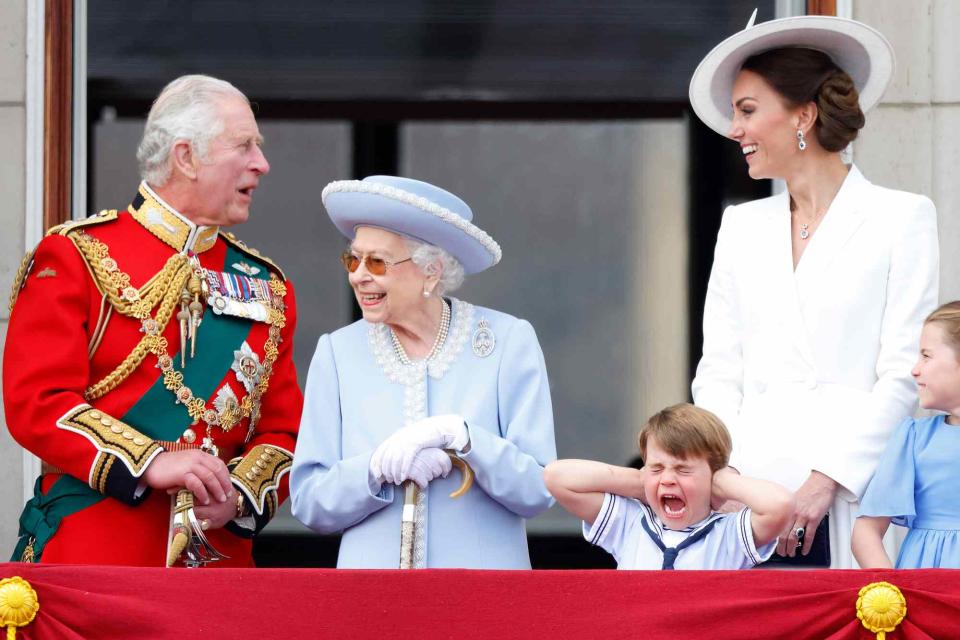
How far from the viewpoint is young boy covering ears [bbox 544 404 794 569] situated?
3205mm

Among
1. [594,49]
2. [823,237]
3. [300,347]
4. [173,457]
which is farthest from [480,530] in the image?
[300,347]

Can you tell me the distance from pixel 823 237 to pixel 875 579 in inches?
37.4

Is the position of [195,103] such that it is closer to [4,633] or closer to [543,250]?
[4,633]

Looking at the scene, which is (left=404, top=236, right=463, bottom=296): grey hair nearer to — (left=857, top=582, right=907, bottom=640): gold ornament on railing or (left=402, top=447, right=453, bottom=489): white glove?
(left=402, top=447, right=453, bottom=489): white glove

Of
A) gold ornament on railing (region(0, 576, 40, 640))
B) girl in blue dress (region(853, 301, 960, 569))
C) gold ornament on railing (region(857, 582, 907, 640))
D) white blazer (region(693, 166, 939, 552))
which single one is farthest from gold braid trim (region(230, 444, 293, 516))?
gold ornament on railing (region(857, 582, 907, 640))

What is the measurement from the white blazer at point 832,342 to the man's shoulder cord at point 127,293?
116 centimetres

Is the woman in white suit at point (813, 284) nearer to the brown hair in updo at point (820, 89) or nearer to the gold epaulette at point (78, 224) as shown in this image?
the brown hair in updo at point (820, 89)

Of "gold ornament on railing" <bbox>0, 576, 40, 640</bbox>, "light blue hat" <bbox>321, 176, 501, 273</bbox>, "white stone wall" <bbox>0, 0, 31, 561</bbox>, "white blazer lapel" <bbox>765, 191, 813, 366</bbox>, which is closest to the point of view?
"gold ornament on railing" <bbox>0, 576, 40, 640</bbox>

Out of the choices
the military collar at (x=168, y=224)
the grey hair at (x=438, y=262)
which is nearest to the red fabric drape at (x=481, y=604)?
the grey hair at (x=438, y=262)

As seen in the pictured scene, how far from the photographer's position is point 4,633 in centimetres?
280

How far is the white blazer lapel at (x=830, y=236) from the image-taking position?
11.6ft

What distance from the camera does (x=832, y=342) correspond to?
3.50m

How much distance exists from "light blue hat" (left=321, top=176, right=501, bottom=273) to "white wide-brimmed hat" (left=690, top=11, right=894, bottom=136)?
2.29 ft

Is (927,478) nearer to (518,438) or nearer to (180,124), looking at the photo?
(518,438)
